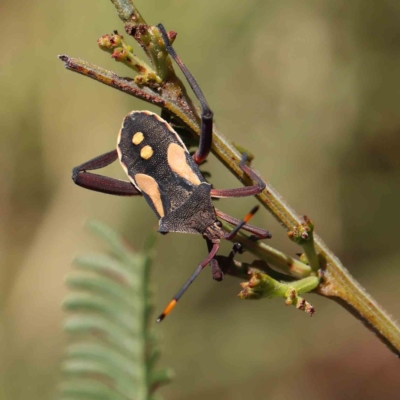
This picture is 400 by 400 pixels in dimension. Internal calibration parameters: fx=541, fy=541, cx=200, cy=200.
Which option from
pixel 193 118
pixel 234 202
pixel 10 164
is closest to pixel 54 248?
pixel 10 164

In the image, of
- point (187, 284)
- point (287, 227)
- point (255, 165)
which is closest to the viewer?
point (287, 227)

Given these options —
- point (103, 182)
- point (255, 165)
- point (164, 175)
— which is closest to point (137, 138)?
point (164, 175)

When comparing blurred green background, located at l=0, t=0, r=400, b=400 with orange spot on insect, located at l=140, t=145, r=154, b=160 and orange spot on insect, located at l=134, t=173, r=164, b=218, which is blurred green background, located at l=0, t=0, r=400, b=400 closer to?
orange spot on insect, located at l=134, t=173, r=164, b=218

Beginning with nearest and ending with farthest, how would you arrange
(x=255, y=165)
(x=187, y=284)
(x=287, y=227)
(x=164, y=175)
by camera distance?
(x=287, y=227)
(x=187, y=284)
(x=164, y=175)
(x=255, y=165)

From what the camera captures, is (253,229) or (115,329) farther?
(115,329)

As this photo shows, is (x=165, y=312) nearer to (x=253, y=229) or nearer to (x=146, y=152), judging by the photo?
(x=253, y=229)

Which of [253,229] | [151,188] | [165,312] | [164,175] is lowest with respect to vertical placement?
[165,312]

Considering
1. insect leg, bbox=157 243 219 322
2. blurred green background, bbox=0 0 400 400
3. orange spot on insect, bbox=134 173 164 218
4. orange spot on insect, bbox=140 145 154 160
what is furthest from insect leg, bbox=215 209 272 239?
blurred green background, bbox=0 0 400 400

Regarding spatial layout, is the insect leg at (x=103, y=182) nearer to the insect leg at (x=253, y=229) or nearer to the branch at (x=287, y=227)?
the insect leg at (x=253, y=229)

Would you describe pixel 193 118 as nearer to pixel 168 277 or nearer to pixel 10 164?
pixel 168 277
